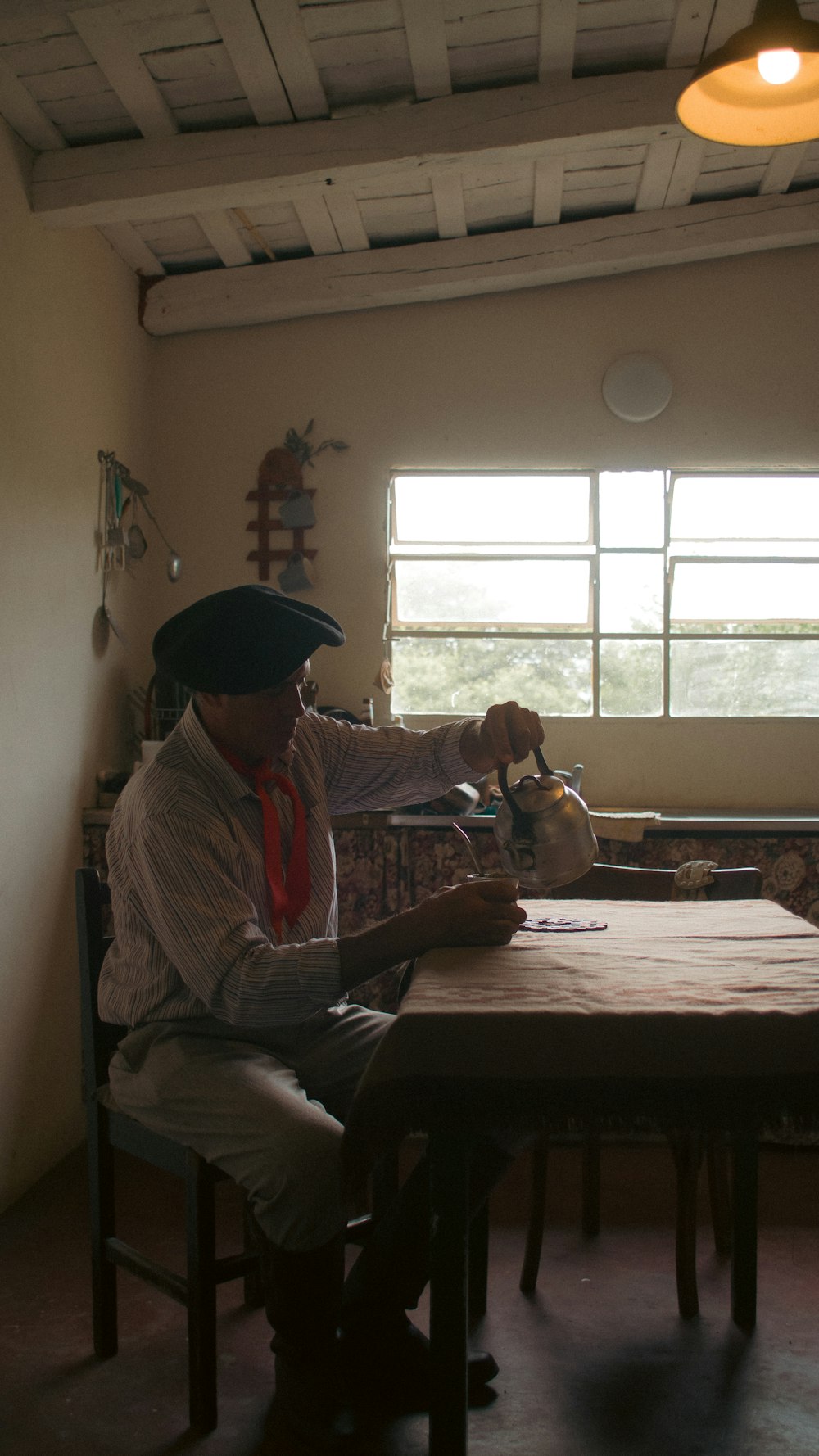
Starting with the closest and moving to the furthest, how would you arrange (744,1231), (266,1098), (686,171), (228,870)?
(266,1098)
(228,870)
(744,1231)
(686,171)

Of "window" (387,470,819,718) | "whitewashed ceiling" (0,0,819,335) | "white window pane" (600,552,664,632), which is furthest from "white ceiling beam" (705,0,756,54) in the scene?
"white window pane" (600,552,664,632)

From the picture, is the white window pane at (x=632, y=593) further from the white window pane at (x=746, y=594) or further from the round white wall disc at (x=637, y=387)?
the round white wall disc at (x=637, y=387)

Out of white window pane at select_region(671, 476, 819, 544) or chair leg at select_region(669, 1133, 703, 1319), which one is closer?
chair leg at select_region(669, 1133, 703, 1319)

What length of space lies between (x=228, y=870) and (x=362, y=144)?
2241mm

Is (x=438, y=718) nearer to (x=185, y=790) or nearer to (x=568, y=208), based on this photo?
(x=568, y=208)

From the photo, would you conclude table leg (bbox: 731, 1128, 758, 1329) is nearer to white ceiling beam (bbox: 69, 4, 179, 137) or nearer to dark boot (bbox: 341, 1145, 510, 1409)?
dark boot (bbox: 341, 1145, 510, 1409)

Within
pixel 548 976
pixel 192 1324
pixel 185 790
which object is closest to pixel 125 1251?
pixel 192 1324

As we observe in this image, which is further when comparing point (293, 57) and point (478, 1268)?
point (293, 57)

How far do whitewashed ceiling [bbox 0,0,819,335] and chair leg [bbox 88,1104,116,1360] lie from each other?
2503 mm

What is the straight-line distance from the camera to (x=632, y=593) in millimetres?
4434

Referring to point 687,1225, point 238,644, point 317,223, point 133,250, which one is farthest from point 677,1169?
point 133,250

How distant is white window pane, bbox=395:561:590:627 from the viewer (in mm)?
4449

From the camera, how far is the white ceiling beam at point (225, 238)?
3771 mm

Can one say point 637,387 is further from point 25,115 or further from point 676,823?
point 25,115
